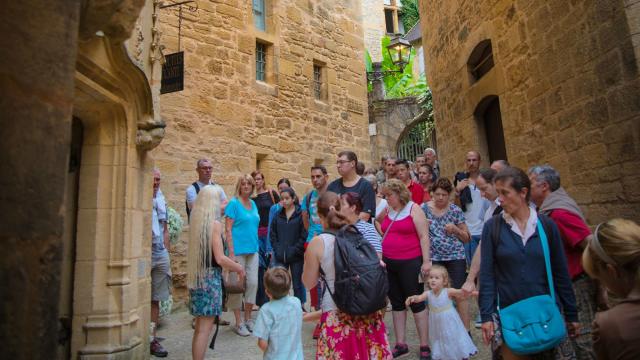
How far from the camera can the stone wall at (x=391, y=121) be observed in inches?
677

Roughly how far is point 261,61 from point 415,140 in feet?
32.9

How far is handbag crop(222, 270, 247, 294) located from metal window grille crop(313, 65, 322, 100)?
7.51 metres

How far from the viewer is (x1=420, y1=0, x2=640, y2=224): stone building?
12.1 ft

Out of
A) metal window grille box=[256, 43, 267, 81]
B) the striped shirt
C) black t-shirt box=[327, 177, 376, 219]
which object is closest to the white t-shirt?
black t-shirt box=[327, 177, 376, 219]

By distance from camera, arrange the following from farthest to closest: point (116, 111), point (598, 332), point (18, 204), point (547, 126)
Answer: point (547, 126) < point (116, 111) < point (598, 332) < point (18, 204)

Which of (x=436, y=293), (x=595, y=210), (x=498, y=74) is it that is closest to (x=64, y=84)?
(x=436, y=293)

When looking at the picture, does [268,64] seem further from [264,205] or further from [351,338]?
[351,338]

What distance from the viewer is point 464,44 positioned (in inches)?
287

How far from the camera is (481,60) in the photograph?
7.05 metres

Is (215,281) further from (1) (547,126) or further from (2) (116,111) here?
(1) (547,126)

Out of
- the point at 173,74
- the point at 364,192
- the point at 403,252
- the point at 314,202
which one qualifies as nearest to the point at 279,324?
the point at 403,252

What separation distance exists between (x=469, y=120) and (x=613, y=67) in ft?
11.6

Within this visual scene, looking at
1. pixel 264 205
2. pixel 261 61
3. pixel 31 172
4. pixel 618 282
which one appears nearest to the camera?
pixel 31 172

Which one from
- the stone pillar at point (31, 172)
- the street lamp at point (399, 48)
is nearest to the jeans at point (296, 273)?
the stone pillar at point (31, 172)
